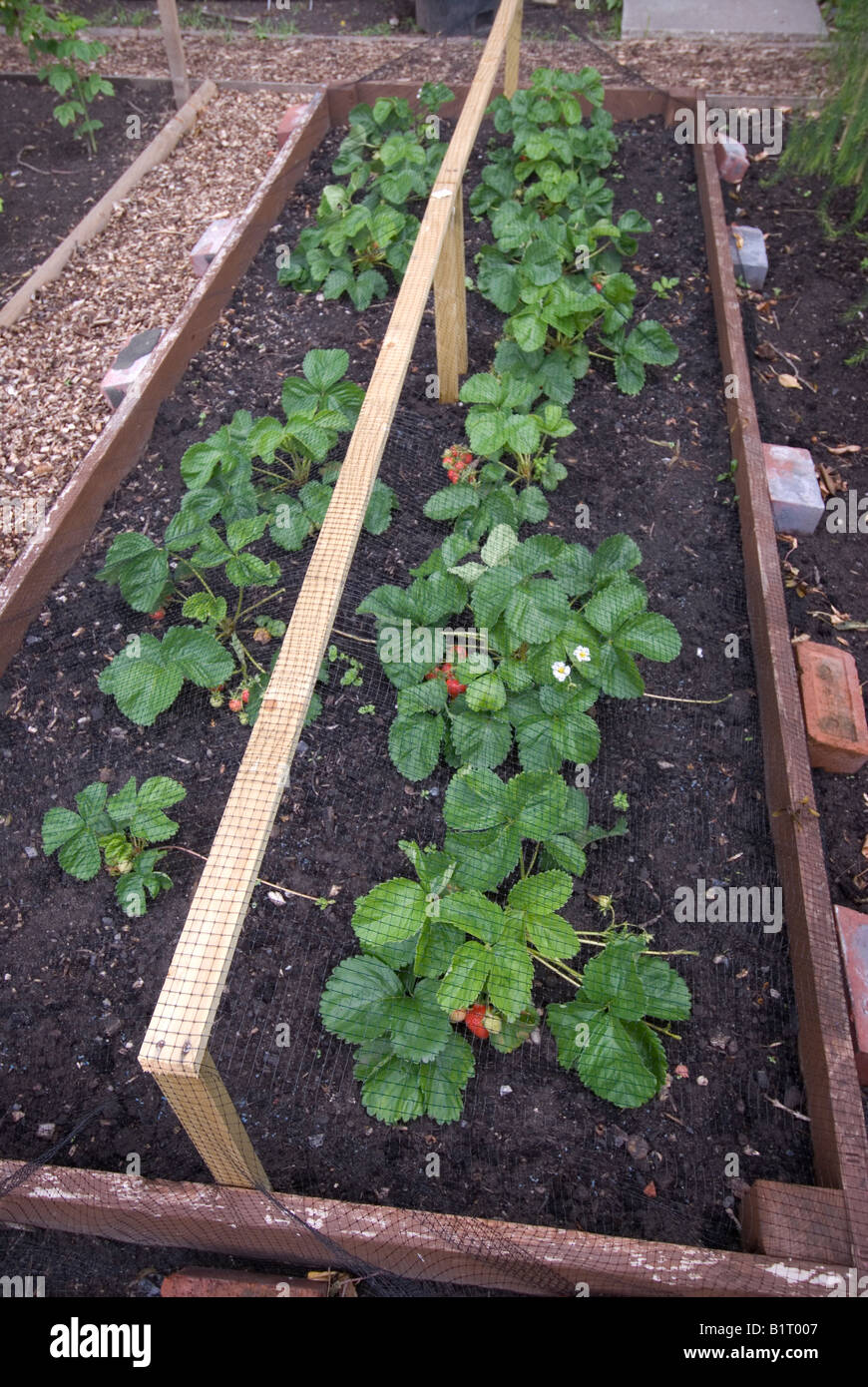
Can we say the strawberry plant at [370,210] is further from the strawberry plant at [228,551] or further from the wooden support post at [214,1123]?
the wooden support post at [214,1123]

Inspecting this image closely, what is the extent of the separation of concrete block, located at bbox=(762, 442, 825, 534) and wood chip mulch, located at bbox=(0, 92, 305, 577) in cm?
269

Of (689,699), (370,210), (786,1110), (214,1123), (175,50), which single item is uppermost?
(175,50)

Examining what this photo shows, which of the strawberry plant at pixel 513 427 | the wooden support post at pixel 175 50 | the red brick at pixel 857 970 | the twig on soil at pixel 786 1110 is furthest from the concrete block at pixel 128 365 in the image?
the twig on soil at pixel 786 1110

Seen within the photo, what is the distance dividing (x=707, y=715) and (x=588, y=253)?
89.9 inches

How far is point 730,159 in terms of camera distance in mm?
4520

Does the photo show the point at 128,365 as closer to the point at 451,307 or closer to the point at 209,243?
the point at 209,243

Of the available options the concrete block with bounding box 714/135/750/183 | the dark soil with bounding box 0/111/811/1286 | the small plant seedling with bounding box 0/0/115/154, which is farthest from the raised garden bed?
the small plant seedling with bounding box 0/0/115/154

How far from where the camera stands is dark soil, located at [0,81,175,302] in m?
4.34

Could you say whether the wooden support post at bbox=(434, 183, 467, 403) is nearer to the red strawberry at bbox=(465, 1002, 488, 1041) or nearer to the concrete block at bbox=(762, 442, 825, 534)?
the concrete block at bbox=(762, 442, 825, 534)

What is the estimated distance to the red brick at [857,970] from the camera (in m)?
1.91

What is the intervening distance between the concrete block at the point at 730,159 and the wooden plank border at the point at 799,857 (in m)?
1.90

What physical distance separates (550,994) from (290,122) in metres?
4.85

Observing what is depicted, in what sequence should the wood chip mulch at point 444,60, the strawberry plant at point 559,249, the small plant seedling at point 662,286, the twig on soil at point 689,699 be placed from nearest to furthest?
the twig on soil at point 689,699
the strawberry plant at point 559,249
the small plant seedling at point 662,286
the wood chip mulch at point 444,60

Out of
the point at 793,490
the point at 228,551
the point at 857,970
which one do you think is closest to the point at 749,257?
the point at 793,490
